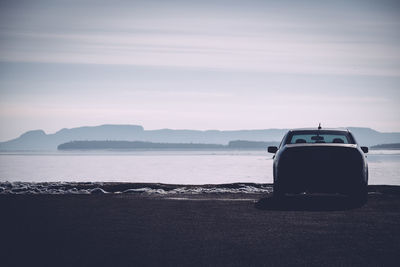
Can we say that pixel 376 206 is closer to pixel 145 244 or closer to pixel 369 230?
pixel 369 230

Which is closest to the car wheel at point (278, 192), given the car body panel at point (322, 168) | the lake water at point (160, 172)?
the car body panel at point (322, 168)

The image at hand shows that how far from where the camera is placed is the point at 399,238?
838 centimetres

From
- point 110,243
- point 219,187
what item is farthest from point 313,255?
point 219,187

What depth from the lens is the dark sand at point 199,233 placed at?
274 inches

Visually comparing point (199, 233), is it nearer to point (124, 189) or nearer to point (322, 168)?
point (322, 168)

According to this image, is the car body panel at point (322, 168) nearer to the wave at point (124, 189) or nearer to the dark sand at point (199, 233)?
the dark sand at point (199, 233)

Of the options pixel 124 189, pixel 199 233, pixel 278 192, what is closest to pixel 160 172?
pixel 124 189

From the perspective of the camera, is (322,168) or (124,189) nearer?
(322,168)

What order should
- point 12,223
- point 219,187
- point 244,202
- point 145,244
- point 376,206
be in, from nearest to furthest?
point 145,244 < point 12,223 < point 376,206 < point 244,202 < point 219,187

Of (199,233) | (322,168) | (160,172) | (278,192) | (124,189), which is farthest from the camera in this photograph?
(160,172)

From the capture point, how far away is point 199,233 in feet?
29.2

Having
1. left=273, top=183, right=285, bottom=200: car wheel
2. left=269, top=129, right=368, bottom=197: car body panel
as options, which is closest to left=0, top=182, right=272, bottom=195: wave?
left=273, top=183, right=285, bottom=200: car wheel

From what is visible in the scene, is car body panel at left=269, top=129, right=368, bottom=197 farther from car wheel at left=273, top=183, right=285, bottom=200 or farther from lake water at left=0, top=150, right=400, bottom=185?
lake water at left=0, top=150, right=400, bottom=185

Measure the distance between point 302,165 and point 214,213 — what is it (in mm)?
2473
